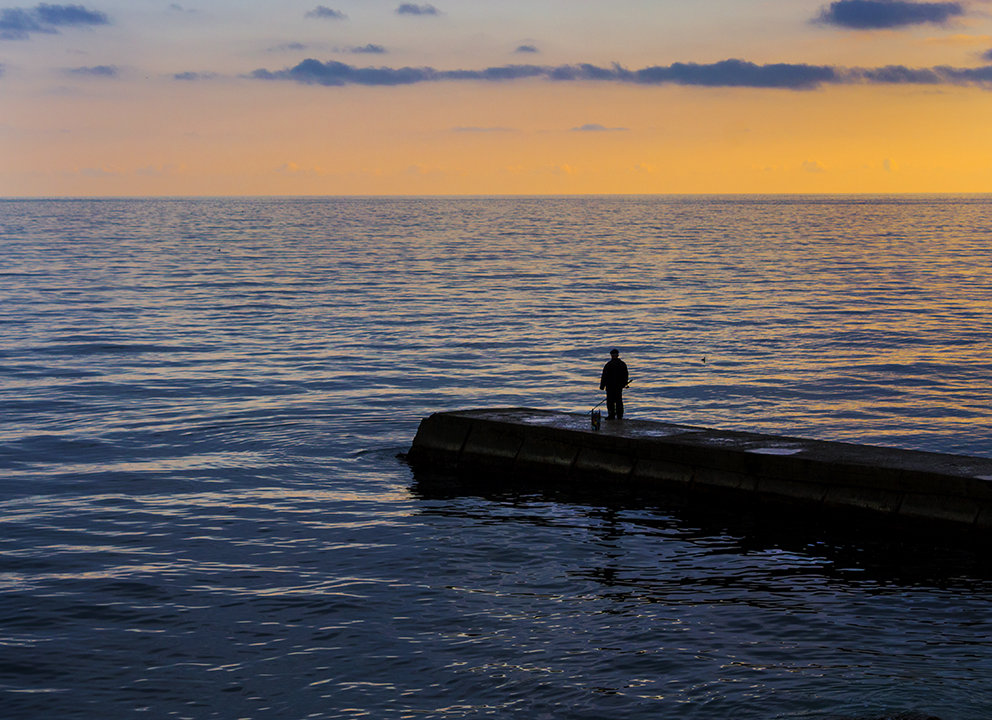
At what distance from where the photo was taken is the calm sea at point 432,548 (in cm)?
1376

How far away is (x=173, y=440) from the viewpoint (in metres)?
29.5

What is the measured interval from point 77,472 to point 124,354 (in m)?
21.1

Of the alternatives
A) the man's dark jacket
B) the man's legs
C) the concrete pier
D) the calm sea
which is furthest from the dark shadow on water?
the man's dark jacket

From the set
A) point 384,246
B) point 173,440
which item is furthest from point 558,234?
point 173,440

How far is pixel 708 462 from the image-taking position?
900 inches

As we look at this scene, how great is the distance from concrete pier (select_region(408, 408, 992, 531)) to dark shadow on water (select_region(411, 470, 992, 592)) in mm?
278

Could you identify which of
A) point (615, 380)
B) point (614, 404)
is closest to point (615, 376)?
point (615, 380)

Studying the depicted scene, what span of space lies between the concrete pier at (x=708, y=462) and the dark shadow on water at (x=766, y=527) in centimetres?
28

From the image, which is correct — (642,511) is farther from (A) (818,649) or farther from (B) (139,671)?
(B) (139,671)

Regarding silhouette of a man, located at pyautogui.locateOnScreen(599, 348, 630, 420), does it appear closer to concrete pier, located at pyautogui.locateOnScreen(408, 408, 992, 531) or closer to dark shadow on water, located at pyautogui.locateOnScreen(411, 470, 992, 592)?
concrete pier, located at pyautogui.locateOnScreen(408, 408, 992, 531)

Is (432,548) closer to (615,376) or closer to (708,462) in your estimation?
(708,462)

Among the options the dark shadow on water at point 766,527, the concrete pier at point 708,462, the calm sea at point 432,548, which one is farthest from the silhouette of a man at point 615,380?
the calm sea at point 432,548

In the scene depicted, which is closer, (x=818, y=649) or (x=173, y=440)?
(x=818, y=649)

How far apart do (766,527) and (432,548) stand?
20.3 feet
